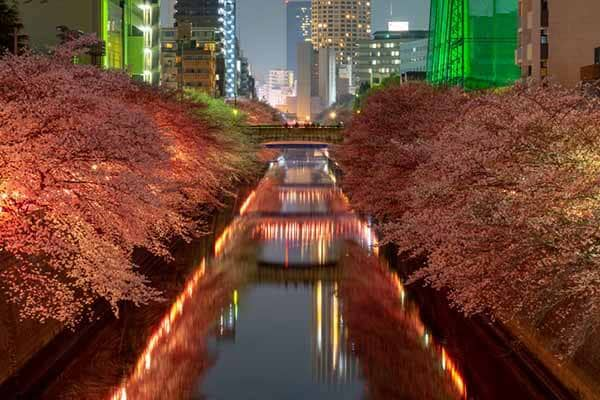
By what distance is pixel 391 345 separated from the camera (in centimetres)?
2397

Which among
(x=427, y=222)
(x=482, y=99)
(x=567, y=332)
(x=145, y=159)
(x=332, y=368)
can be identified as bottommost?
(x=332, y=368)

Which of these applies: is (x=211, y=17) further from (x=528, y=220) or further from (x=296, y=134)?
(x=528, y=220)

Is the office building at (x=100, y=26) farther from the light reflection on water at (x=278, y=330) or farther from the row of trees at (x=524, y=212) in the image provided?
the row of trees at (x=524, y=212)

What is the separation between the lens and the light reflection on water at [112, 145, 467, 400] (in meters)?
20.4

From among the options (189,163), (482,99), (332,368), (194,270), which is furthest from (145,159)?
(189,163)

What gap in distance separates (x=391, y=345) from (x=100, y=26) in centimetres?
4914

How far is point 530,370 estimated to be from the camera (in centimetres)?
2020

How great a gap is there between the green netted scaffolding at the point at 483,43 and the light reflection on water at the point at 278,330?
31.3 m

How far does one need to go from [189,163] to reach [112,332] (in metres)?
16.7

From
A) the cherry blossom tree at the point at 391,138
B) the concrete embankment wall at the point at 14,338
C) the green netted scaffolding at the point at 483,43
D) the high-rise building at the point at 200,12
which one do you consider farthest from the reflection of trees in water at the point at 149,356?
the high-rise building at the point at 200,12

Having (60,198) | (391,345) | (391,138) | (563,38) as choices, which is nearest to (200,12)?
(563,38)

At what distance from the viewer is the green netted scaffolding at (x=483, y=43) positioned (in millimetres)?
75750

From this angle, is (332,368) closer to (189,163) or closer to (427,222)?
(427,222)

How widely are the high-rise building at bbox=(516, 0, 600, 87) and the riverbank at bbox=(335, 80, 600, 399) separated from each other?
3560 cm
